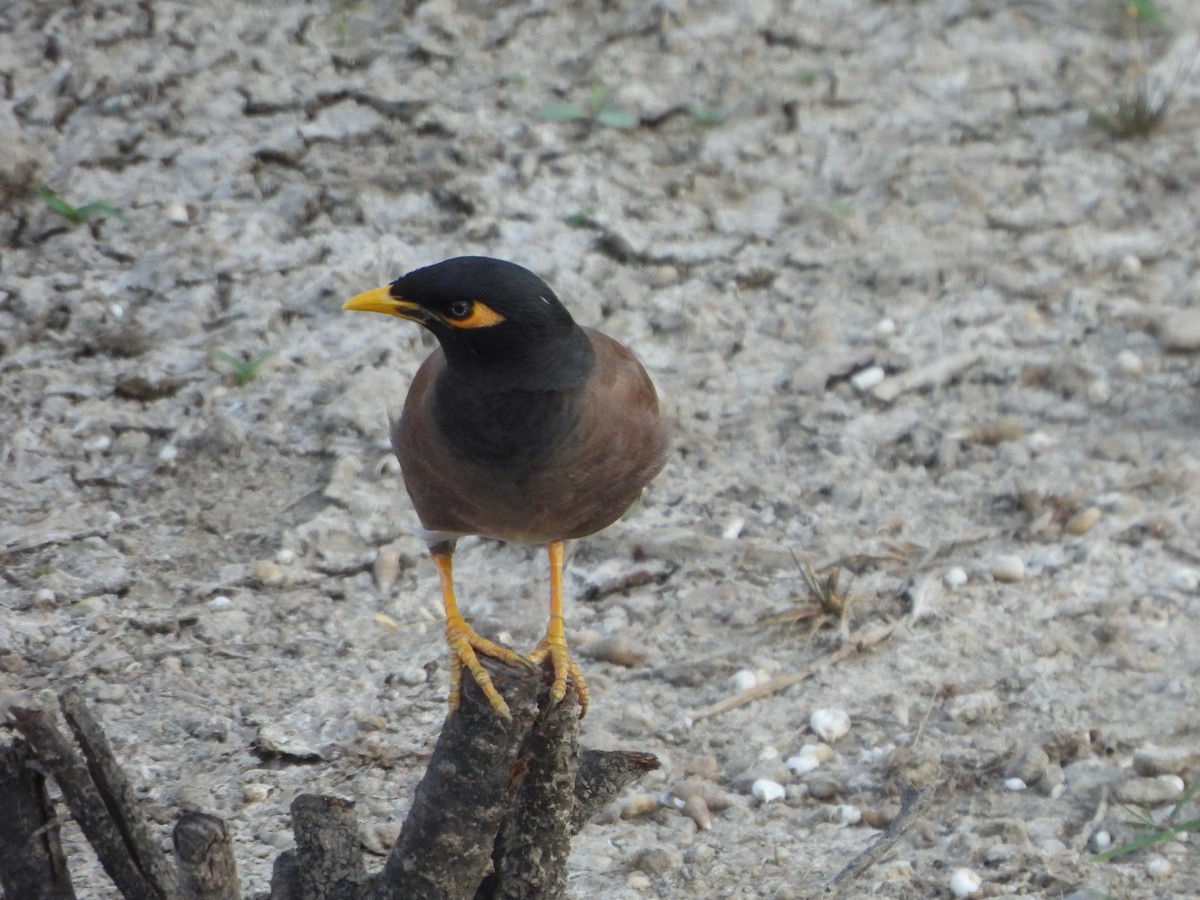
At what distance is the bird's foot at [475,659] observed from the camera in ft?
9.71

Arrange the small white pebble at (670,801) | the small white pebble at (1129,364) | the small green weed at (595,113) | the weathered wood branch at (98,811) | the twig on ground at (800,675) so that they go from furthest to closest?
the small green weed at (595,113)
the small white pebble at (1129,364)
the twig on ground at (800,675)
the small white pebble at (670,801)
the weathered wood branch at (98,811)

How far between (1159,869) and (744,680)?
1.26 meters

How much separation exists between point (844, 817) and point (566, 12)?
183 inches

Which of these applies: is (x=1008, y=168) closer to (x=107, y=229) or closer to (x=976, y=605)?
(x=976, y=605)

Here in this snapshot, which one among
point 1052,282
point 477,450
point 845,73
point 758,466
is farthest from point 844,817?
point 845,73

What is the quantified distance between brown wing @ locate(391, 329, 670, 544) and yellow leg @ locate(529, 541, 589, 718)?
0.22 metres

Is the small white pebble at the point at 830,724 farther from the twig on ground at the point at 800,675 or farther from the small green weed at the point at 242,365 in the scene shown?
the small green weed at the point at 242,365

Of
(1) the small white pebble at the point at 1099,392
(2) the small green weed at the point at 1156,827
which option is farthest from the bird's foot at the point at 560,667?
(1) the small white pebble at the point at 1099,392

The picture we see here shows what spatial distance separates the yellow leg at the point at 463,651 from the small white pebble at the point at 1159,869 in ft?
5.30

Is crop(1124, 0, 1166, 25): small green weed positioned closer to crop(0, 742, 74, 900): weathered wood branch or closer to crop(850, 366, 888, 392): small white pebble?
crop(850, 366, 888, 392): small white pebble

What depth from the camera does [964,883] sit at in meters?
3.64

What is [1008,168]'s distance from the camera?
266 inches

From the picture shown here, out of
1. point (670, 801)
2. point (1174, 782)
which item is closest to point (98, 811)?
point (670, 801)

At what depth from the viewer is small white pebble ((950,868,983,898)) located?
362cm
